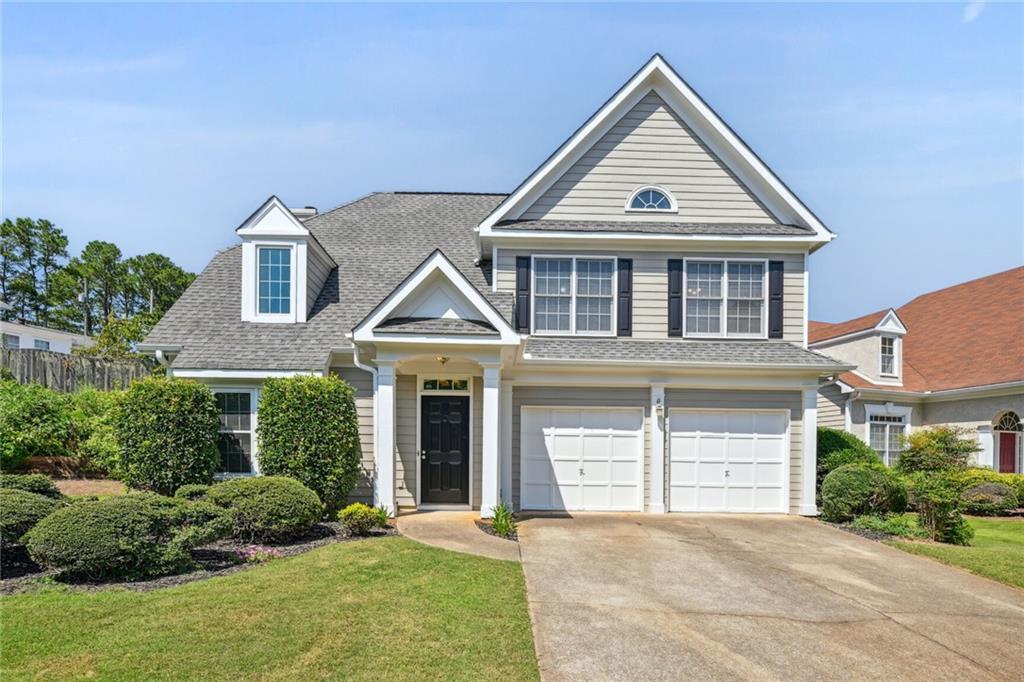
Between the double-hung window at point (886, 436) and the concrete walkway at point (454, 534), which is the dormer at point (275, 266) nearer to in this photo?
the concrete walkway at point (454, 534)

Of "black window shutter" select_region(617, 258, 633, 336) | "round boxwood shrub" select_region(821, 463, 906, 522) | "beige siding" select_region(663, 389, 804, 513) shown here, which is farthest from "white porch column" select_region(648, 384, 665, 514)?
"round boxwood shrub" select_region(821, 463, 906, 522)

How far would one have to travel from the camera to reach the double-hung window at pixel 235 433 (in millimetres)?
12641

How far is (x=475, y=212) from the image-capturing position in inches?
702

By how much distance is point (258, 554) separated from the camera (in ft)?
28.8

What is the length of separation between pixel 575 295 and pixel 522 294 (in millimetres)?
1200

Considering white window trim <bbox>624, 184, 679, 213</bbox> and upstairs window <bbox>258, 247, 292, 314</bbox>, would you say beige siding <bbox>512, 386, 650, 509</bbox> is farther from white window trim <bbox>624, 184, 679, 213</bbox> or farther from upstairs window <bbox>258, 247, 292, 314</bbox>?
upstairs window <bbox>258, 247, 292, 314</bbox>

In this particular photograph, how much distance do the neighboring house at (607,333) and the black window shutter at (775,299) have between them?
0.10 feet

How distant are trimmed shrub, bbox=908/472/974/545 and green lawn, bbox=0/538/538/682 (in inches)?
327

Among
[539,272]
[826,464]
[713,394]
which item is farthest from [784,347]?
[539,272]

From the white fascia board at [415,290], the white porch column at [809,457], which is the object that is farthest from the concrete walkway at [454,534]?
the white porch column at [809,457]

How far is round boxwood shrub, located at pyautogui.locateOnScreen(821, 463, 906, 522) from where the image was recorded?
13016 mm

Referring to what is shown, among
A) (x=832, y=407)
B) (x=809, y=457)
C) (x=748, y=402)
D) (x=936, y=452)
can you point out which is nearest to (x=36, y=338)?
(x=748, y=402)

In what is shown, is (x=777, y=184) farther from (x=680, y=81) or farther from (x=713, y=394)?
(x=713, y=394)

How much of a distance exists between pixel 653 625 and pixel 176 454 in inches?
346
